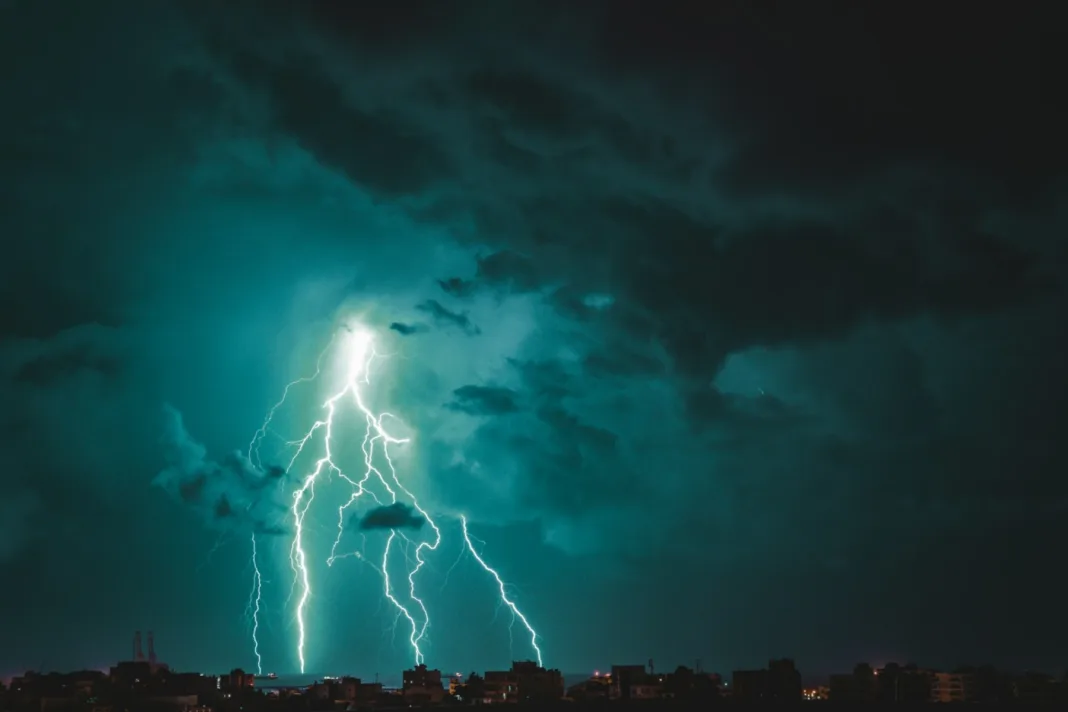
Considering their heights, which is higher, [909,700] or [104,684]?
[104,684]

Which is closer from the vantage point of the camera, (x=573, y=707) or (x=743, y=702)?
(x=573, y=707)

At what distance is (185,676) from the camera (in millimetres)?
61875

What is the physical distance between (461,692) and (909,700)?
2866cm

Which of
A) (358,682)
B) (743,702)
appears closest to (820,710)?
(743,702)

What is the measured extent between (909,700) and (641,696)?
55.8 feet

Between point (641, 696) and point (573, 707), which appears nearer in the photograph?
point (573, 707)

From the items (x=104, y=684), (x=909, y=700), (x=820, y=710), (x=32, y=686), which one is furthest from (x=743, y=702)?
(x=32, y=686)

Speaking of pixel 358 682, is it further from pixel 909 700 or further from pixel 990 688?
pixel 990 688

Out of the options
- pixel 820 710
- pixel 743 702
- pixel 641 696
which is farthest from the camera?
pixel 641 696

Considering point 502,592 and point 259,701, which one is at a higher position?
point 502,592

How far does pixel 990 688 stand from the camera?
2736 inches

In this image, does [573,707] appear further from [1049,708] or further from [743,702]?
[1049,708]

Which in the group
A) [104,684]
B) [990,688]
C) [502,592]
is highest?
[502,592]

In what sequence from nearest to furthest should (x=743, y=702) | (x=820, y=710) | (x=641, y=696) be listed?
(x=820, y=710) → (x=743, y=702) → (x=641, y=696)
